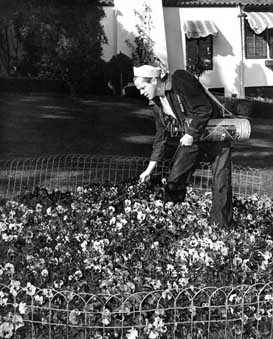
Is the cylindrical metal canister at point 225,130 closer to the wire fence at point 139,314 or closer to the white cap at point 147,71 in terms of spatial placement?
the white cap at point 147,71

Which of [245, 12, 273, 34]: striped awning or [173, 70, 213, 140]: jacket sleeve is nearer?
[173, 70, 213, 140]: jacket sleeve

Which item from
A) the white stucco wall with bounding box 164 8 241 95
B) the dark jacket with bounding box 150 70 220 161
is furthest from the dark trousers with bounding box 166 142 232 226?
the white stucco wall with bounding box 164 8 241 95

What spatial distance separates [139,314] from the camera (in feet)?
11.3

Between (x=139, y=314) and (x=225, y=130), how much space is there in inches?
69.8

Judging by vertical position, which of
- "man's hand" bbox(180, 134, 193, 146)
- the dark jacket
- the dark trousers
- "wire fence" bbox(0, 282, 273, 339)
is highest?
the dark jacket

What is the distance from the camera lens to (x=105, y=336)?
342 centimetres

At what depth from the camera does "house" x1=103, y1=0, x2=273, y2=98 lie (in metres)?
20.5

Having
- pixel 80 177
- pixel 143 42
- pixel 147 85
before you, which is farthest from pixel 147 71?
pixel 143 42

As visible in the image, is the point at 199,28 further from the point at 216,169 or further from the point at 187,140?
the point at 187,140

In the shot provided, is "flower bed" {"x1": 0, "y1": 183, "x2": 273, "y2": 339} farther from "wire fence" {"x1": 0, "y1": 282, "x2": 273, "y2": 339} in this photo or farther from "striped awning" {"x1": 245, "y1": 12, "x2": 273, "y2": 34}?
"striped awning" {"x1": 245, "y1": 12, "x2": 273, "y2": 34}

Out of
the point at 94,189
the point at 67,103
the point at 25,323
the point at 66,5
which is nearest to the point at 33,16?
the point at 66,5

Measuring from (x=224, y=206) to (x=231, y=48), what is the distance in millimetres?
17237

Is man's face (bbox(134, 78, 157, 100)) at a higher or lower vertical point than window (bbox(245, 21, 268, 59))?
lower

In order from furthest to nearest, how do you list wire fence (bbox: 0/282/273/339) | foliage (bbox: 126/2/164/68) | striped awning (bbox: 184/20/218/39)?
1. striped awning (bbox: 184/20/218/39)
2. foliage (bbox: 126/2/164/68)
3. wire fence (bbox: 0/282/273/339)
